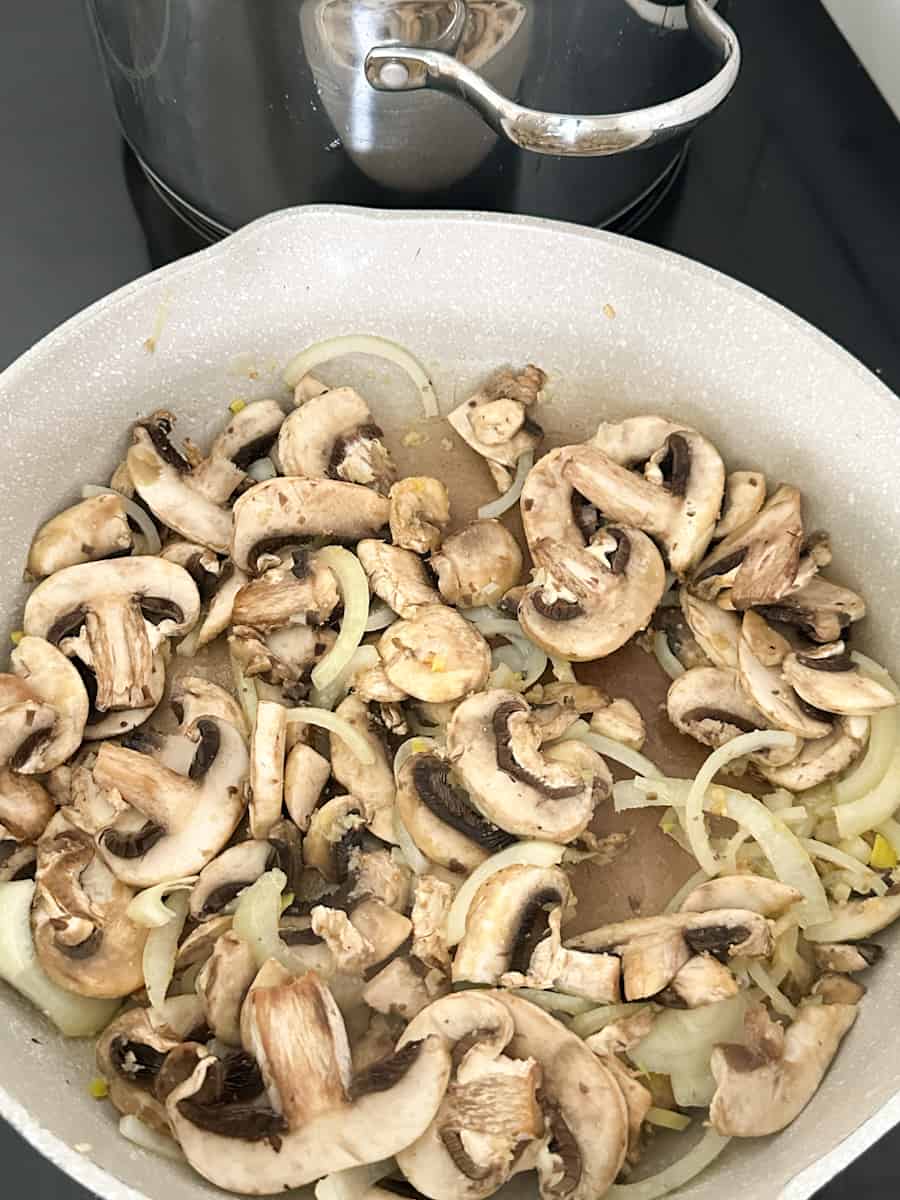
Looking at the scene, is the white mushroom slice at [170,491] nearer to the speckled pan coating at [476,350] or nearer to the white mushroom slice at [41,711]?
the speckled pan coating at [476,350]

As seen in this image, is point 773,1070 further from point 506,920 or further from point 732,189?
point 732,189

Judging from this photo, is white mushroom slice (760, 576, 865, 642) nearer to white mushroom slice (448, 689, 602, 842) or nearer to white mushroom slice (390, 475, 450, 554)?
white mushroom slice (448, 689, 602, 842)

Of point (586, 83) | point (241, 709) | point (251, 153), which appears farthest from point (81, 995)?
point (586, 83)

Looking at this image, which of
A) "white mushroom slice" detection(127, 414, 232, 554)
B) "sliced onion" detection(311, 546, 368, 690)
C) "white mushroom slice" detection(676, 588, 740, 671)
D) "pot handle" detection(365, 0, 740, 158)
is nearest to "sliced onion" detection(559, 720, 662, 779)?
"white mushroom slice" detection(676, 588, 740, 671)

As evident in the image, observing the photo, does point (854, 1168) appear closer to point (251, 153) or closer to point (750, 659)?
point (750, 659)

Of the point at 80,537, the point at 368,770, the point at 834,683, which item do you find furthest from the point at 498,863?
the point at 80,537

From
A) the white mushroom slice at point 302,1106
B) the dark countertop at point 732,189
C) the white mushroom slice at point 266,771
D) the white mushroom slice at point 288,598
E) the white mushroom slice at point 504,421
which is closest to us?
the white mushroom slice at point 302,1106

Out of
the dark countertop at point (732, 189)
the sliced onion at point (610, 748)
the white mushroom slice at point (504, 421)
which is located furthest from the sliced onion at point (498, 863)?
the dark countertop at point (732, 189)
